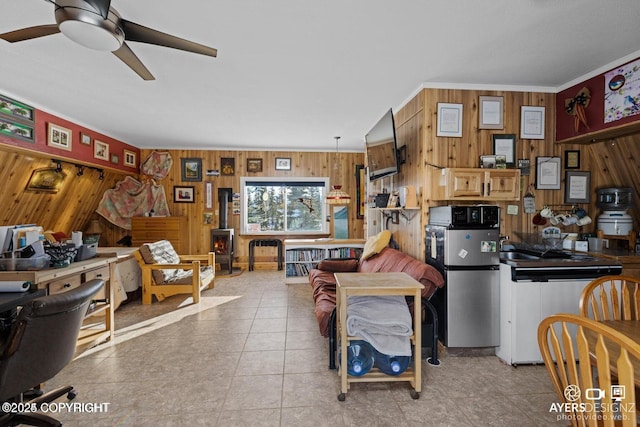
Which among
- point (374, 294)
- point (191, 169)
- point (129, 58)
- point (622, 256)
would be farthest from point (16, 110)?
point (622, 256)

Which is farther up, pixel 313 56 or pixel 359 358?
pixel 313 56

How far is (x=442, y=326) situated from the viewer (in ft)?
8.45

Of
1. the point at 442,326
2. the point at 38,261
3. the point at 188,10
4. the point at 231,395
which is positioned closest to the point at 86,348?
the point at 38,261

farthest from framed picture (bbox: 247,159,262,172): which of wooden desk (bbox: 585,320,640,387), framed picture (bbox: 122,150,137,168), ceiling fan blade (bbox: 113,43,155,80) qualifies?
wooden desk (bbox: 585,320,640,387)

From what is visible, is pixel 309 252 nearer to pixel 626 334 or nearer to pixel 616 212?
pixel 616 212

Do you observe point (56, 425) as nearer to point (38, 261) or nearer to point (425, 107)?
point (38, 261)

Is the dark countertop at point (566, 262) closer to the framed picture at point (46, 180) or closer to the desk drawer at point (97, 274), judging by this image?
the desk drawer at point (97, 274)

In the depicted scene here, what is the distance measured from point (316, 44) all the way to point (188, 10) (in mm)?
905

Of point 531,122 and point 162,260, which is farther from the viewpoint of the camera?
point 162,260

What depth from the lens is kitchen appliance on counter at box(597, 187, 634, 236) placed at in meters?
2.82

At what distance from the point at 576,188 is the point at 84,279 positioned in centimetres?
470

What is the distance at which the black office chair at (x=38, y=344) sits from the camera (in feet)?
4.66

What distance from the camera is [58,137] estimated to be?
3785 mm

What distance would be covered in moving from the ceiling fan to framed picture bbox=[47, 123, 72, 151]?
244cm
